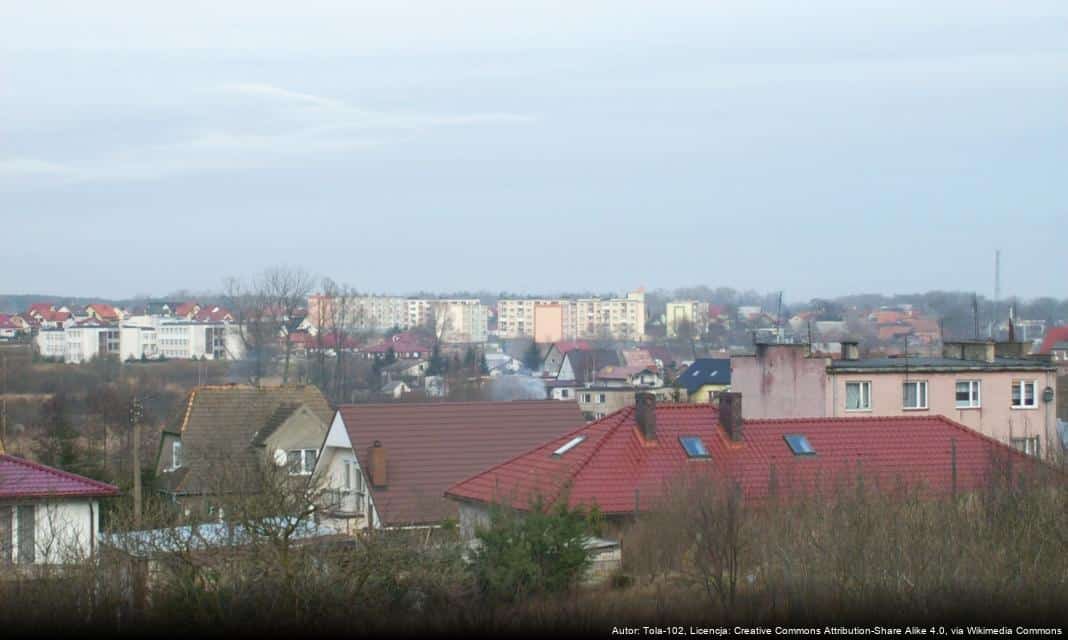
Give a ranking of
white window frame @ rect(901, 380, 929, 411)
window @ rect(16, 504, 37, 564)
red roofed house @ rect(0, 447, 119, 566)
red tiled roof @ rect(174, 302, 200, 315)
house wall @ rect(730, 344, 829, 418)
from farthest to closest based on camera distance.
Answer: red tiled roof @ rect(174, 302, 200, 315), white window frame @ rect(901, 380, 929, 411), house wall @ rect(730, 344, 829, 418), red roofed house @ rect(0, 447, 119, 566), window @ rect(16, 504, 37, 564)

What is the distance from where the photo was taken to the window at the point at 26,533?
13086 mm

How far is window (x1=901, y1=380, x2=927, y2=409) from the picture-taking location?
30766 millimetres

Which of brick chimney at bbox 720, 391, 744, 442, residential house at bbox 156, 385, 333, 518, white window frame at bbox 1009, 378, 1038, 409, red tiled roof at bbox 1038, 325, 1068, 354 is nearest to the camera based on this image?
brick chimney at bbox 720, 391, 744, 442

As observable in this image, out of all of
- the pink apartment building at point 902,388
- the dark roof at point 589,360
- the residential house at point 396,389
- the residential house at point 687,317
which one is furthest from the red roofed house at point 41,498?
the residential house at point 687,317

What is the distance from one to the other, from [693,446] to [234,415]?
532 inches

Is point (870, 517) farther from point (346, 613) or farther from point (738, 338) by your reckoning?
point (738, 338)

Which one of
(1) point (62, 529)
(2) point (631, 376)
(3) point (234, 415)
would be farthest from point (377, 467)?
(2) point (631, 376)

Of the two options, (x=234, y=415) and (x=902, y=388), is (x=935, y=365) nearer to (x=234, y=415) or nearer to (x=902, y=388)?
(x=902, y=388)

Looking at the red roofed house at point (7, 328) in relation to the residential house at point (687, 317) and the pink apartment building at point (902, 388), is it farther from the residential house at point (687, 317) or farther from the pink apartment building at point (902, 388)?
the residential house at point (687, 317)

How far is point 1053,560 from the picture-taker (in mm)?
13289

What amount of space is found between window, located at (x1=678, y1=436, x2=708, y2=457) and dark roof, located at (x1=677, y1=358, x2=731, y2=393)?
4300 centimetres

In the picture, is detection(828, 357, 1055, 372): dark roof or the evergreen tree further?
the evergreen tree

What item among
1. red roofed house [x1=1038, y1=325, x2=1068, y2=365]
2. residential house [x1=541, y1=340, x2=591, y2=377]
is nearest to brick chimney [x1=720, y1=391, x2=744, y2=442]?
red roofed house [x1=1038, y1=325, x2=1068, y2=365]

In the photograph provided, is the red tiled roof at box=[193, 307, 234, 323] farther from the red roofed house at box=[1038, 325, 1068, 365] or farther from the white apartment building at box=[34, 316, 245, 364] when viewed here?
the red roofed house at box=[1038, 325, 1068, 365]
